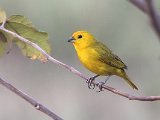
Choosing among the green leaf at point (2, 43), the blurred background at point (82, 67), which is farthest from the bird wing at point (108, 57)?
the blurred background at point (82, 67)

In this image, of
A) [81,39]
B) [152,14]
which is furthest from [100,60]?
[152,14]

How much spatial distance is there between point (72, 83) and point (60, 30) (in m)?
1.60

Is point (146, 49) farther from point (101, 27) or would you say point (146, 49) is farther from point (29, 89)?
point (29, 89)

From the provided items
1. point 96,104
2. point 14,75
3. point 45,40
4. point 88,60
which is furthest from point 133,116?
point 45,40

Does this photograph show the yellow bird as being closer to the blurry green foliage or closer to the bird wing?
the bird wing

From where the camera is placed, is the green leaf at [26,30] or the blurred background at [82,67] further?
the blurred background at [82,67]

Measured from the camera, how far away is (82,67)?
8.87 m

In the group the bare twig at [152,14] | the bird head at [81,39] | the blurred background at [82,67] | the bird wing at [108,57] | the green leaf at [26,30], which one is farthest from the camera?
the blurred background at [82,67]

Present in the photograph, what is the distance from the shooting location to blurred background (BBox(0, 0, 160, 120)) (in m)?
7.98

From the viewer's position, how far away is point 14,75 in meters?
9.59

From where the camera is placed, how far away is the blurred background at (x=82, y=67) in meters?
7.98

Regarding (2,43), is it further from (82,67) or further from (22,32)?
(82,67)

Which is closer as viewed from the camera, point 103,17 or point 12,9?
point 12,9

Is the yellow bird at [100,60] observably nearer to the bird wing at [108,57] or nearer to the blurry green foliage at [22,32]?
the bird wing at [108,57]
